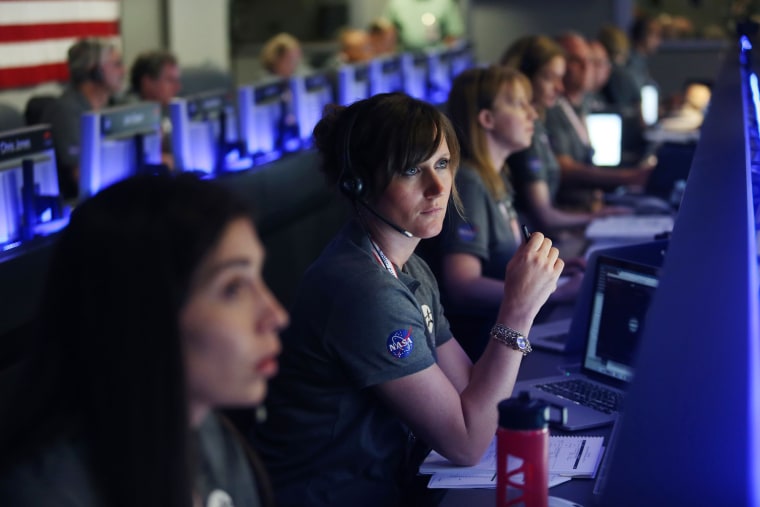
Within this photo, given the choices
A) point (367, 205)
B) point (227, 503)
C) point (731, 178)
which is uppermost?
point (731, 178)

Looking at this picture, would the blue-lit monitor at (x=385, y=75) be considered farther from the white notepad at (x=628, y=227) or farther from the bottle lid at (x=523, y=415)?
the bottle lid at (x=523, y=415)

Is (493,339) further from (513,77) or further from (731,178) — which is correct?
(513,77)

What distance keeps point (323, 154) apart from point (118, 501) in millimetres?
1199

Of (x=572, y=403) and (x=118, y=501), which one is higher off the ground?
(x=118, y=501)

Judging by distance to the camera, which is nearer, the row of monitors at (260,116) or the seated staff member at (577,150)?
the row of monitors at (260,116)

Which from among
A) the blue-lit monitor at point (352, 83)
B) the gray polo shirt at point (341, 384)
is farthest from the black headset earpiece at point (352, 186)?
the blue-lit monitor at point (352, 83)

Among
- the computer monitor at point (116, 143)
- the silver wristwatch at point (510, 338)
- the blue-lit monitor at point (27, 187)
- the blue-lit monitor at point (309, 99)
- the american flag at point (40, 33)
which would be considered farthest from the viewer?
the american flag at point (40, 33)

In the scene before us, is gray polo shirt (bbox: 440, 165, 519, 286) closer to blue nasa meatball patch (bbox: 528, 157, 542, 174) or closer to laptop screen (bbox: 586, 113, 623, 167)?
blue nasa meatball patch (bbox: 528, 157, 542, 174)

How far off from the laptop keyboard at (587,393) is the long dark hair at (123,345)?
4.57 ft

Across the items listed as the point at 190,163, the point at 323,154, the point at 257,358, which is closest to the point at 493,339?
the point at 323,154

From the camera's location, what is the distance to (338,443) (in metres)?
1.92

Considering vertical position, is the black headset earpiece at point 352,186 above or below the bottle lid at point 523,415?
above

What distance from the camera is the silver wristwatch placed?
203 centimetres

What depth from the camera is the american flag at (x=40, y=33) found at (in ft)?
20.8
